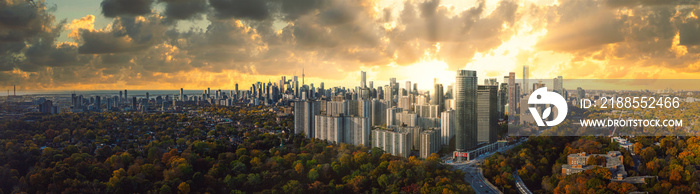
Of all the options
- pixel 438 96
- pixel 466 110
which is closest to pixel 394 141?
pixel 466 110

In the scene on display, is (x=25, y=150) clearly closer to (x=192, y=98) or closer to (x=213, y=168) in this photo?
(x=213, y=168)

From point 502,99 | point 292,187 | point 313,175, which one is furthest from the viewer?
point 502,99

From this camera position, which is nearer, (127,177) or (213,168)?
(127,177)

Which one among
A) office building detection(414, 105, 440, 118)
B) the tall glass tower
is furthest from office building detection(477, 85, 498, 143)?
office building detection(414, 105, 440, 118)

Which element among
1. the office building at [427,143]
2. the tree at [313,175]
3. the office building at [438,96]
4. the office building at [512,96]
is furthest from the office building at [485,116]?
the tree at [313,175]

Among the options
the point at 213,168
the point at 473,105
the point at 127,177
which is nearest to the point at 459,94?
the point at 473,105

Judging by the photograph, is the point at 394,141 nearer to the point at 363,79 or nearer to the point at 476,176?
the point at 476,176

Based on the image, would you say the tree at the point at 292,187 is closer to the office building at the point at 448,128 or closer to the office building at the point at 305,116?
the office building at the point at 305,116
